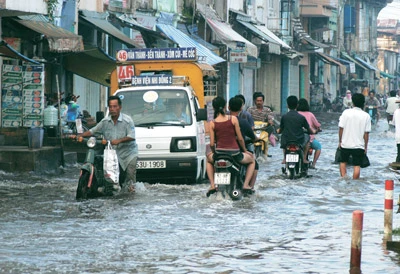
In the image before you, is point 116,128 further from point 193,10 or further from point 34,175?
point 193,10

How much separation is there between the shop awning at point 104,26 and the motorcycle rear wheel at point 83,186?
515 inches

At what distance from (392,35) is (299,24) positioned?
51154 mm

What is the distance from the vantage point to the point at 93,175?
1514cm

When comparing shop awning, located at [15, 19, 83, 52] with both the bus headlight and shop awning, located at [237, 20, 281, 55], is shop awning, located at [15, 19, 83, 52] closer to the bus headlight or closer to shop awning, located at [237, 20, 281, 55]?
the bus headlight

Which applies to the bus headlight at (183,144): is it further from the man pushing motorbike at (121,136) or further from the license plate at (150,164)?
the man pushing motorbike at (121,136)

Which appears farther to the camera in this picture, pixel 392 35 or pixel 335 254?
pixel 392 35

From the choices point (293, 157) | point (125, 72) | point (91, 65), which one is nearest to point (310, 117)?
point (293, 157)

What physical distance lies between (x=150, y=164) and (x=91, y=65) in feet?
35.1

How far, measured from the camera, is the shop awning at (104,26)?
27906mm

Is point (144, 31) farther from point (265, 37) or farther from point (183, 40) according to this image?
point (265, 37)

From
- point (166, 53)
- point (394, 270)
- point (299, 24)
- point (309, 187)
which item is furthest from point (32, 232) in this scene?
point (299, 24)

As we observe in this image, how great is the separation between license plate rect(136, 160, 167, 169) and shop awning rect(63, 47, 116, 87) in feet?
32.0

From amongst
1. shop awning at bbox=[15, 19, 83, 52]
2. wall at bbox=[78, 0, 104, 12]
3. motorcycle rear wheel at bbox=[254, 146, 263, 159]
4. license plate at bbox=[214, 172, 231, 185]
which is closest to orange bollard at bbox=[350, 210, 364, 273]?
license plate at bbox=[214, 172, 231, 185]

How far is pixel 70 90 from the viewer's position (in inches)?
1152
